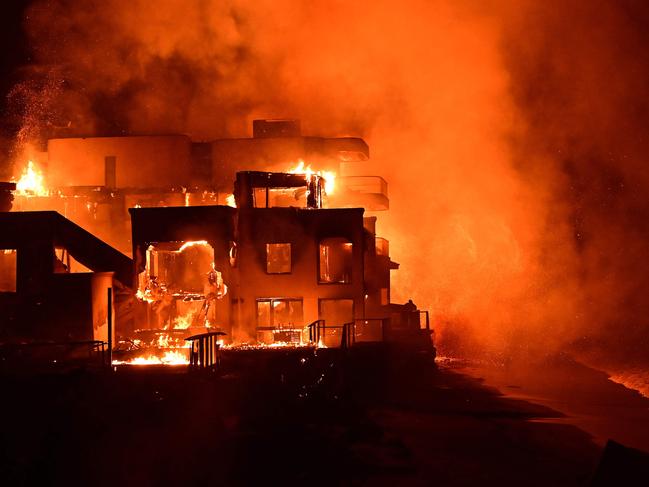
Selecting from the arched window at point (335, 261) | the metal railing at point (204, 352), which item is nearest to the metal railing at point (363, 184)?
the arched window at point (335, 261)

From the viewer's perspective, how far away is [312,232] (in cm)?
3788

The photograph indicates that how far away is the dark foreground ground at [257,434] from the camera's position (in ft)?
62.2

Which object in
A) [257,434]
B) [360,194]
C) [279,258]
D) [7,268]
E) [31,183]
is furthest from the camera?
[360,194]

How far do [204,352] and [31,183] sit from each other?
98.9 ft

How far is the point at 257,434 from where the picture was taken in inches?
872

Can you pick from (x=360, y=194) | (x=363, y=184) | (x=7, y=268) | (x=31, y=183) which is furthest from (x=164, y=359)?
(x=363, y=184)

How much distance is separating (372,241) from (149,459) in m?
26.0

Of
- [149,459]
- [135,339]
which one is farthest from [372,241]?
[149,459]

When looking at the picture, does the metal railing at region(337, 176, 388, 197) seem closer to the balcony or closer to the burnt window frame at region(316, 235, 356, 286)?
the balcony

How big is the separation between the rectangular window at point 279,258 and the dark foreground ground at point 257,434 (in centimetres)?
951

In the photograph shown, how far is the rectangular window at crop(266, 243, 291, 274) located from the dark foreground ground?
951cm

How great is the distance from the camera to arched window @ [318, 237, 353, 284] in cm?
3959

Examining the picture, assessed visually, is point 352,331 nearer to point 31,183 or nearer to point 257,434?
point 257,434

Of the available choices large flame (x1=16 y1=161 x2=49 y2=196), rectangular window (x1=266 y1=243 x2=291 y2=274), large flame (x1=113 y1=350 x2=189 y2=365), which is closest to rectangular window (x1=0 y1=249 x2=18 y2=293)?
large flame (x1=113 y1=350 x2=189 y2=365)
